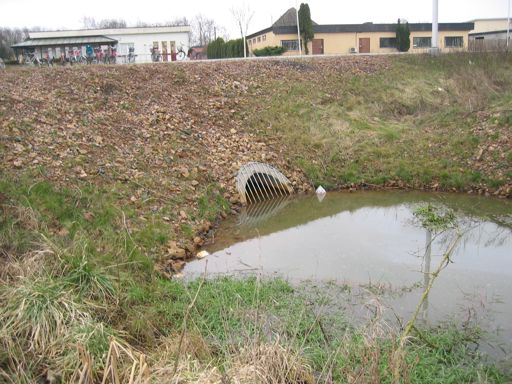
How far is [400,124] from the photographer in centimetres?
1481

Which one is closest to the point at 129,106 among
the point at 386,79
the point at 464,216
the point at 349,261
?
the point at 349,261

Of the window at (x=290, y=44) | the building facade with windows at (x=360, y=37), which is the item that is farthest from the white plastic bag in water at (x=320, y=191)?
the window at (x=290, y=44)

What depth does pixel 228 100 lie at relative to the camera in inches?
580

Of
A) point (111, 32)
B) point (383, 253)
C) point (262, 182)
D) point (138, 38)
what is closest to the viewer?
point (383, 253)

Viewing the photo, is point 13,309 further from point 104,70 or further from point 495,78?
point 495,78

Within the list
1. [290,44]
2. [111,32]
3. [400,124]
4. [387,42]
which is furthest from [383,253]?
[387,42]

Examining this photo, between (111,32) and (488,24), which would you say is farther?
(488,24)

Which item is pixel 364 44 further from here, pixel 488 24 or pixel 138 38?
pixel 488 24

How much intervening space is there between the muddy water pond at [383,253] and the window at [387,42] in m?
24.1

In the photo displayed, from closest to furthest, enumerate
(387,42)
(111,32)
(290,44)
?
(111,32) → (290,44) → (387,42)

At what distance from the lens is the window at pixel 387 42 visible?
32938mm

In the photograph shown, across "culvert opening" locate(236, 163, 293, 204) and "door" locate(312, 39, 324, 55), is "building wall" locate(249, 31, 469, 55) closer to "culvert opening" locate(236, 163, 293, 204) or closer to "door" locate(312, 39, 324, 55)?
"door" locate(312, 39, 324, 55)

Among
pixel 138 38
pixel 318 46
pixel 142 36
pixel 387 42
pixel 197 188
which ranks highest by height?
pixel 142 36

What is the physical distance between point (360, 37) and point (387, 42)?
2.02 metres
